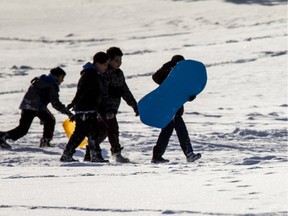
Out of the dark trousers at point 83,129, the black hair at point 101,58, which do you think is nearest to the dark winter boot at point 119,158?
the dark trousers at point 83,129

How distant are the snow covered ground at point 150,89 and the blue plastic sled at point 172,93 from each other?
1.63 feet

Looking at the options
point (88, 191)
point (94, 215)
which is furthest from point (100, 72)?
point (94, 215)

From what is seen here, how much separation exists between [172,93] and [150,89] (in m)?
8.40

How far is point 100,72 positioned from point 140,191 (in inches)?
127

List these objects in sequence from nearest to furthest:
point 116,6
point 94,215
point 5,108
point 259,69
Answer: point 94,215
point 5,108
point 259,69
point 116,6

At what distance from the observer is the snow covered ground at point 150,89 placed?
17.0 feet

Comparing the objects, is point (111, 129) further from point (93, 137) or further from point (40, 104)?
point (40, 104)

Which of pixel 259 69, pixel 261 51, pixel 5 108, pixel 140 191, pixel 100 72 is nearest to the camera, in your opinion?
pixel 140 191

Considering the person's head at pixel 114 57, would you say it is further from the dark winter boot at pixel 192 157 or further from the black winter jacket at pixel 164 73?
the dark winter boot at pixel 192 157

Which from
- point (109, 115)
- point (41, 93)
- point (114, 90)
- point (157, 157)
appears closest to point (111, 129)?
point (109, 115)

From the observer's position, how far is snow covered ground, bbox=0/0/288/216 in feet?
17.0

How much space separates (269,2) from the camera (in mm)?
33562

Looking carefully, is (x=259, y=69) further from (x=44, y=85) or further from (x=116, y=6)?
(x=116, y=6)

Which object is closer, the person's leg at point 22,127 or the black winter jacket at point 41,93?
the black winter jacket at point 41,93
